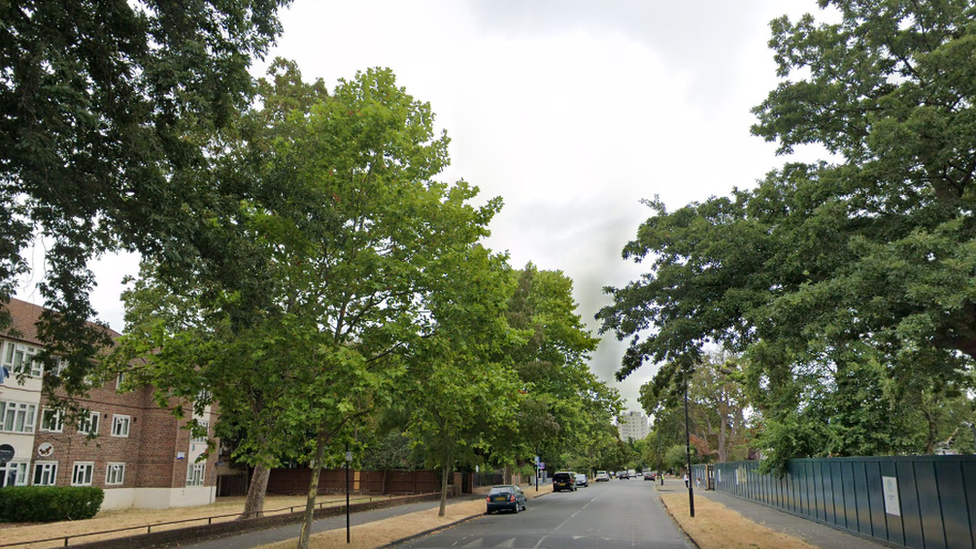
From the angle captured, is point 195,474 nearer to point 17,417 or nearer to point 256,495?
point 17,417

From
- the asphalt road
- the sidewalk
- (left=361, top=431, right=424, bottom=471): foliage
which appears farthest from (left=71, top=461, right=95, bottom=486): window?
the sidewalk

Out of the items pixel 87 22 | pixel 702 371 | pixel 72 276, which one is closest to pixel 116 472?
pixel 72 276

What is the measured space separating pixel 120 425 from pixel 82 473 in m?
3.33

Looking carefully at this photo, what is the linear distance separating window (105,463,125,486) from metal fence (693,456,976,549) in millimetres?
33630

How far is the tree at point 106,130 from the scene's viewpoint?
936 centimetres

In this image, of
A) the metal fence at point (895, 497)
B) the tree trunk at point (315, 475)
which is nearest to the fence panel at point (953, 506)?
the metal fence at point (895, 497)

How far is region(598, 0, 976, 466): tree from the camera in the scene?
1027 centimetres

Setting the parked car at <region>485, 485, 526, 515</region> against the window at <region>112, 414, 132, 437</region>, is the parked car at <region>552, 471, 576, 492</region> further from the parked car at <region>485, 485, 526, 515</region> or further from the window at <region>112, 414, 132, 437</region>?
the window at <region>112, 414, 132, 437</region>

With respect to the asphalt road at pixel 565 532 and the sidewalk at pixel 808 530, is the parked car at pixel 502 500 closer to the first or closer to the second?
the asphalt road at pixel 565 532

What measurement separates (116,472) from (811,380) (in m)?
34.1

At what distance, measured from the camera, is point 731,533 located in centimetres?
1836

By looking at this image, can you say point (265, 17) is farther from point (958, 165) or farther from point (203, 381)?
point (958, 165)

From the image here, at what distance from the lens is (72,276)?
1170 cm

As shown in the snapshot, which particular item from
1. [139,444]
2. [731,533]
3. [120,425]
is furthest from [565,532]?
[139,444]
